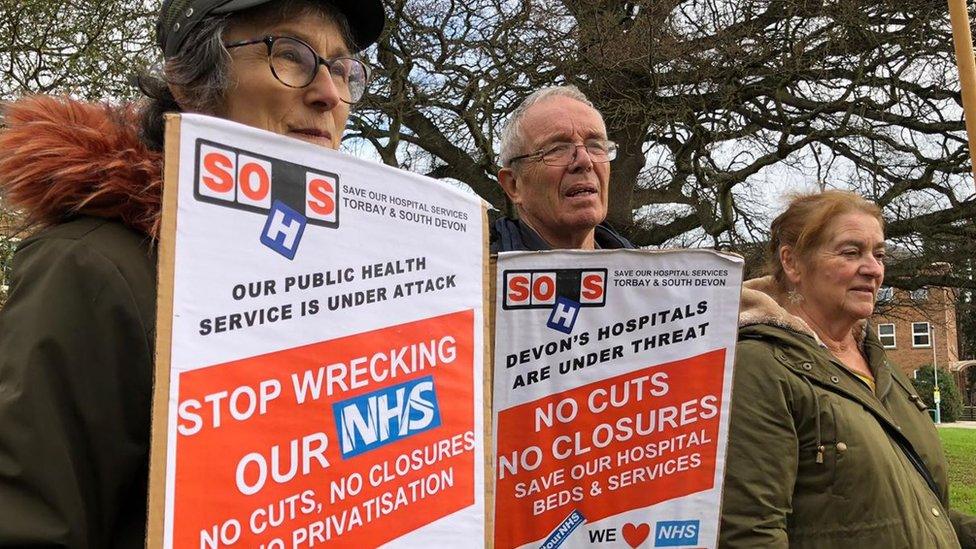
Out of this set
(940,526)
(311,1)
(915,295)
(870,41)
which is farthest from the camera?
(915,295)

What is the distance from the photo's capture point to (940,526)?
2672mm

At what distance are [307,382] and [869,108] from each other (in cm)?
841

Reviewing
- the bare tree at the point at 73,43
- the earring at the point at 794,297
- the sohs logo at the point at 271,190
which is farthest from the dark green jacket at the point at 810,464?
the bare tree at the point at 73,43

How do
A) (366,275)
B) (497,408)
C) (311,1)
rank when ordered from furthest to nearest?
1. (497,408)
2. (311,1)
3. (366,275)

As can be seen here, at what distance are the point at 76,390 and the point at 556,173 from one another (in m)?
1.66

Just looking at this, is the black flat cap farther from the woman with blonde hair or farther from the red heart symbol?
the woman with blonde hair

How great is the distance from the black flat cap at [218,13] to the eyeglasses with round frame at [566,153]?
904 millimetres

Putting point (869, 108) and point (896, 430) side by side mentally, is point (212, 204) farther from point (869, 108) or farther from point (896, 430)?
point (869, 108)

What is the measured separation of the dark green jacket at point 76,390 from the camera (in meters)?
1.15

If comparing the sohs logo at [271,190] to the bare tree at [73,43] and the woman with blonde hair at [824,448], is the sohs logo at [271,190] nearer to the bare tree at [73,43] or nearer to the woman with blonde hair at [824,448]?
the woman with blonde hair at [824,448]

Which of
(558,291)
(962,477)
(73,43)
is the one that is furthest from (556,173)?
(962,477)

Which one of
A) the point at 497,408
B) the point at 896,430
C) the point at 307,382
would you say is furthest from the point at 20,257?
the point at 896,430

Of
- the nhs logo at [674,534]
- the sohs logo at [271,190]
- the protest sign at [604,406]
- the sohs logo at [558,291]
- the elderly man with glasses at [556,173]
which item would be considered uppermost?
the elderly man with glasses at [556,173]

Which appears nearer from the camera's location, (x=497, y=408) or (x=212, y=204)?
(x=212, y=204)
